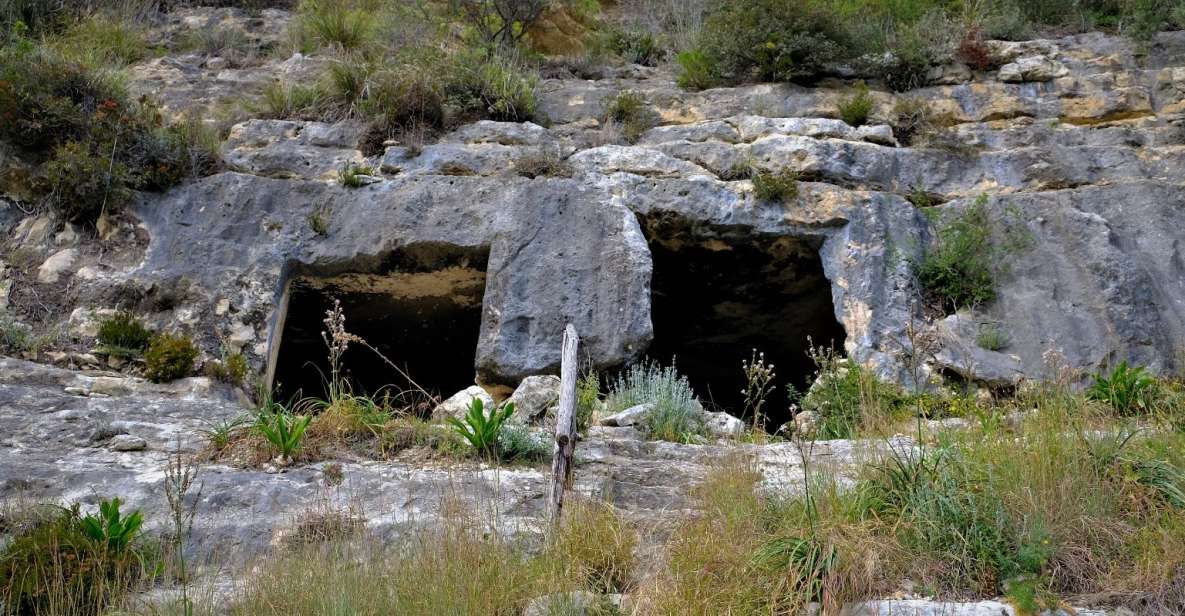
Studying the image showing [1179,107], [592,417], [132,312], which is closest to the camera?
[592,417]

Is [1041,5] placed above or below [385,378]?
above

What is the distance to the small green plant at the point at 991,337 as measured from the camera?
340 inches

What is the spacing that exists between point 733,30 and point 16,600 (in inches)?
365

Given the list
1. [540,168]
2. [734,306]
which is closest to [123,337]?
[540,168]

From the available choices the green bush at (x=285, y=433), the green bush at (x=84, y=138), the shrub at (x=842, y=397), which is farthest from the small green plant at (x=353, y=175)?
the shrub at (x=842, y=397)

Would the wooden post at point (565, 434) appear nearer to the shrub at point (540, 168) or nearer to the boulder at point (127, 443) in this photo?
the boulder at point (127, 443)

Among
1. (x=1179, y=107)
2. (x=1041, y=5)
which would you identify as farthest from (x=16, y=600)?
(x=1041, y=5)

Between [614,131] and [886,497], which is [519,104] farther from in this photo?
[886,497]

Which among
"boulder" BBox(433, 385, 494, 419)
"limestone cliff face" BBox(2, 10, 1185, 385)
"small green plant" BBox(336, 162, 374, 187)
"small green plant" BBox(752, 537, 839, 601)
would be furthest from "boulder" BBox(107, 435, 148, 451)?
"small green plant" BBox(752, 537, 839, 601)

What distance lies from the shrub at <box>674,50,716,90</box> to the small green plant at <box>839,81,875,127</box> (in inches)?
63.8

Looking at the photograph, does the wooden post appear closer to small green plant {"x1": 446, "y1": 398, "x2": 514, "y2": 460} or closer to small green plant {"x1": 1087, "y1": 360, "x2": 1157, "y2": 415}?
small green plant {"x1": 446, "y1": 398, "x2": 514, "y2": 460}

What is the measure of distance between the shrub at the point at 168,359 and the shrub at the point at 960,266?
633cm

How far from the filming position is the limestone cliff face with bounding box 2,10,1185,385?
878 cm

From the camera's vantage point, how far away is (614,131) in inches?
425
